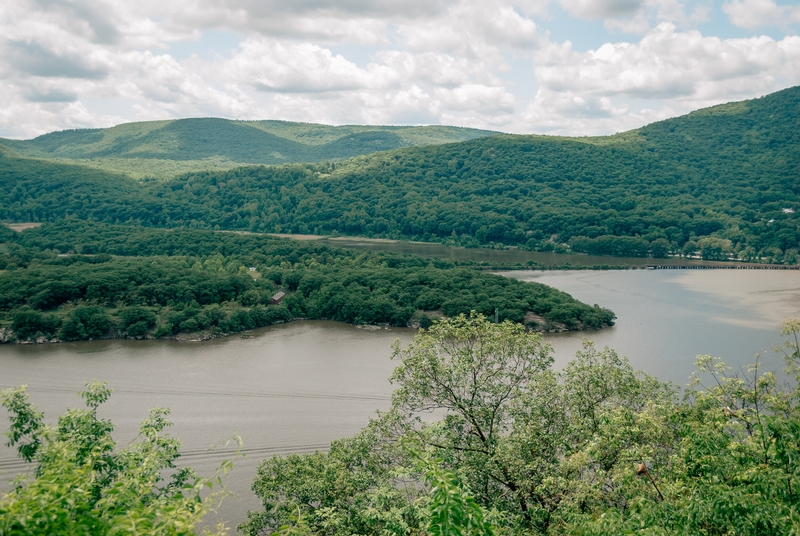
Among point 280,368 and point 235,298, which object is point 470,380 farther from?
point 235,298

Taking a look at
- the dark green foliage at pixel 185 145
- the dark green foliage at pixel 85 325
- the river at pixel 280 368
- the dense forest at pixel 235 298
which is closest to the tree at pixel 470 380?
the river at pixel 280 368

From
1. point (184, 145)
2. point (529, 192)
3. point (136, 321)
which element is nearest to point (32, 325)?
point (136, 321)

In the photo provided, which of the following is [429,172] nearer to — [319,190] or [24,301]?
[319,190]

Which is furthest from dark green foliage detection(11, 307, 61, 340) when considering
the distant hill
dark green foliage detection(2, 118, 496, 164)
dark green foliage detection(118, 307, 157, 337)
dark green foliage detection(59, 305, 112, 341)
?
dark green foliage detection(2, 118, 496, 164)

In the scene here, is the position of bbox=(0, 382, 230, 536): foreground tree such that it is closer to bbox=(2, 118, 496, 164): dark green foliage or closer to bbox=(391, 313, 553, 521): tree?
bbox=(391, 313, 553, 521): tree

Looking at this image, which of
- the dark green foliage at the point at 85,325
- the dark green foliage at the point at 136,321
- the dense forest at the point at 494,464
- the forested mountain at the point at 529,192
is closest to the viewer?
the dense forest at the point at 494,464

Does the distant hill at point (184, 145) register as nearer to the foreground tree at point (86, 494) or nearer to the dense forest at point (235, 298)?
the dense forest at point (235, 298)
